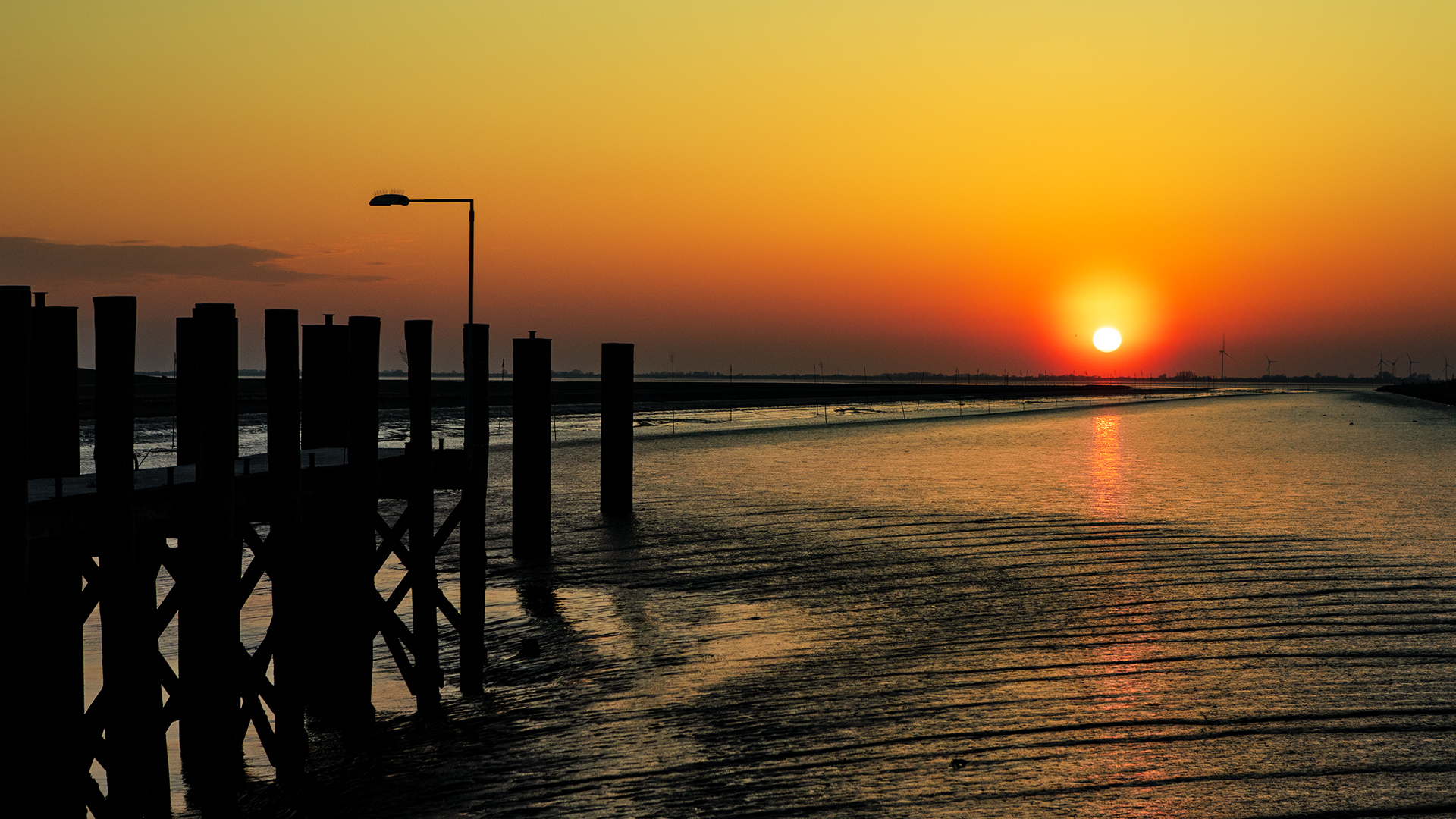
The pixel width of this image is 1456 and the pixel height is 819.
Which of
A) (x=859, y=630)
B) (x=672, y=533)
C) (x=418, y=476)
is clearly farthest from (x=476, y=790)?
(x=672, y=533)

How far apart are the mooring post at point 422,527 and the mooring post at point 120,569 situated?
3.00m

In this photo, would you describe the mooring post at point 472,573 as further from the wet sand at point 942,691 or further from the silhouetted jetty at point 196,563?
the wet sand at point 942,691

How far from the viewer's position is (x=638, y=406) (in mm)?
101125

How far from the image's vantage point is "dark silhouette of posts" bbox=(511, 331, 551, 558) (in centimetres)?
1847

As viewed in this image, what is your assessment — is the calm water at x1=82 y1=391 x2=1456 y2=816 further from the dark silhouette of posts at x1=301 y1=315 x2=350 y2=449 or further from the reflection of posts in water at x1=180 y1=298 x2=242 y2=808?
the dark silhouette of posts at x1=301 y1=315 x2=350 y2=449

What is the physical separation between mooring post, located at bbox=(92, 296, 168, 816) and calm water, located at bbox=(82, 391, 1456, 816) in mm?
1149

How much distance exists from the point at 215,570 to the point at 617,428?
1393cm

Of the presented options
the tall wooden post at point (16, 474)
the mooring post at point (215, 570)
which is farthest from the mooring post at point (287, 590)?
the tall wooden post at point (16, 474)

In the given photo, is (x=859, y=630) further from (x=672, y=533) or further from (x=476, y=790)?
(x=672, y=533)

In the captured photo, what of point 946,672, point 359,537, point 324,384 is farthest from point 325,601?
point 946,672

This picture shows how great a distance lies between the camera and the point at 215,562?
27.5 feet

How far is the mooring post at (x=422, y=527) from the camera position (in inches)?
426

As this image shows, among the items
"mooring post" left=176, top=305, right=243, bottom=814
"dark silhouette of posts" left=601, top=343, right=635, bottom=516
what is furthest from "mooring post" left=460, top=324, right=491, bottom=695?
"dark silhouette of posts" left=601, top=343, right=635, bottom=516

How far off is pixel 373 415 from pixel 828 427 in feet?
188
